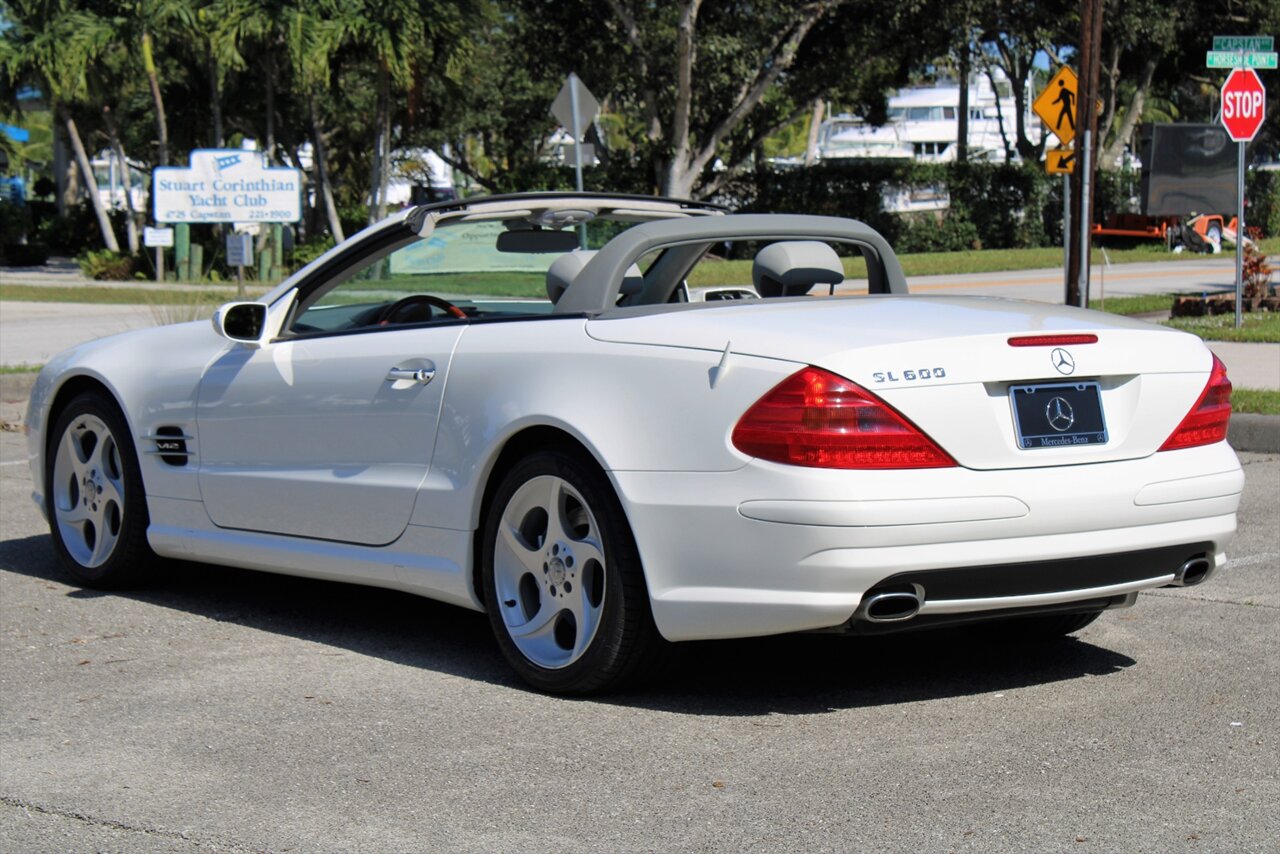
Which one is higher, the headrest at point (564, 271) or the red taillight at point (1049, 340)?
the headrest at point (564, 271)

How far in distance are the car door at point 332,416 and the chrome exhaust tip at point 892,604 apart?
1.55m

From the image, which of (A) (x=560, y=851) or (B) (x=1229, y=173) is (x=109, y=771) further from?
(B) (x=1229, y=173)

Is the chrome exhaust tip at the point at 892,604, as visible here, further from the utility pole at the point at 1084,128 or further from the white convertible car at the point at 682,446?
the utility pole at the point at 1084,128

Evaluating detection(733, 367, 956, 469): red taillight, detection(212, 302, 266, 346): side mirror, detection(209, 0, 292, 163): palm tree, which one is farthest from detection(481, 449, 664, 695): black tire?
detection(209, 0, 292, 163): palm tree

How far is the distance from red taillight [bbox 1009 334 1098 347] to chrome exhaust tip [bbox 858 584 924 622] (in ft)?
2.39

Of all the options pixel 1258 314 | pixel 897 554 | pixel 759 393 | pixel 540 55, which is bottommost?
pixel 1258 314

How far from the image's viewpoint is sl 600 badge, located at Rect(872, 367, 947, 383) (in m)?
4.44

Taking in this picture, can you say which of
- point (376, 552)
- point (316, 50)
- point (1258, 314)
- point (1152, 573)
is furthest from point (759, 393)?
point (316, 50)

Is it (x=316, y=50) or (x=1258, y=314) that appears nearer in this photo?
(x=1258, y=314)

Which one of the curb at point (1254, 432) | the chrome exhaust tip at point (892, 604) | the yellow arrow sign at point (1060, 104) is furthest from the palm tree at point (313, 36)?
the chrome exhaust tip at point (892, 604)

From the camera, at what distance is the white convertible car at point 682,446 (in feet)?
14.5

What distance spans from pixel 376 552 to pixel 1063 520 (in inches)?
86.3

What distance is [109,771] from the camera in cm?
431

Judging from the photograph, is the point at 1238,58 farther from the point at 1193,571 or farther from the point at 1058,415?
the point at 1058,415
